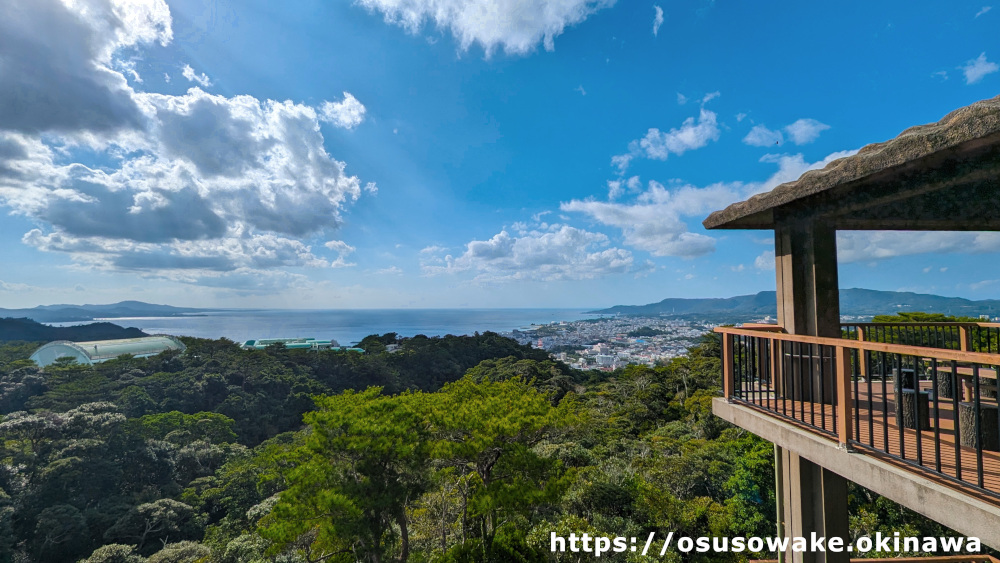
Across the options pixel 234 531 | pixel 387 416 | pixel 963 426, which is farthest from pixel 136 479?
pixel 963 426

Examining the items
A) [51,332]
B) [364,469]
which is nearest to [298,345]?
[51,332]

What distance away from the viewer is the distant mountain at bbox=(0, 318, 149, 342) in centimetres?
4041

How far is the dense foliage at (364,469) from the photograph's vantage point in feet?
21.2

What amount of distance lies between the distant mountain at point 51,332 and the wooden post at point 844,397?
62045mm

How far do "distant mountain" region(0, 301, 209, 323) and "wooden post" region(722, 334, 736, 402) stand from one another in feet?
321

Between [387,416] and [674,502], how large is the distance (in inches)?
219

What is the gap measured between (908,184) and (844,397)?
5.08ft

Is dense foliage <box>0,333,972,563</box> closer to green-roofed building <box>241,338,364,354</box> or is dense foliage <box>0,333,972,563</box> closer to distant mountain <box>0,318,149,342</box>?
green-roofed building <box>241,338,364,354</box>

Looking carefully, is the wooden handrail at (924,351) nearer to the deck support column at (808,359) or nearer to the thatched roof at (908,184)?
the deck support column at (808,359)

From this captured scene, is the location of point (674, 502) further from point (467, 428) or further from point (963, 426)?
point (963, 426)

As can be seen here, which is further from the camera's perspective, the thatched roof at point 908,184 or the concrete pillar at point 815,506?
the concrete pillar at point 815,506

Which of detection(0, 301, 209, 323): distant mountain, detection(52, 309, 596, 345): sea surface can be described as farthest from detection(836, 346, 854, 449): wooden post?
detection(0, 301, 209, 323): distant mountain

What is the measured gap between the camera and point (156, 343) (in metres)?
38.3

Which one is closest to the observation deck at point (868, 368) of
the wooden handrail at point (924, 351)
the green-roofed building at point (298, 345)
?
the wooden handrail at point (924, 351)
